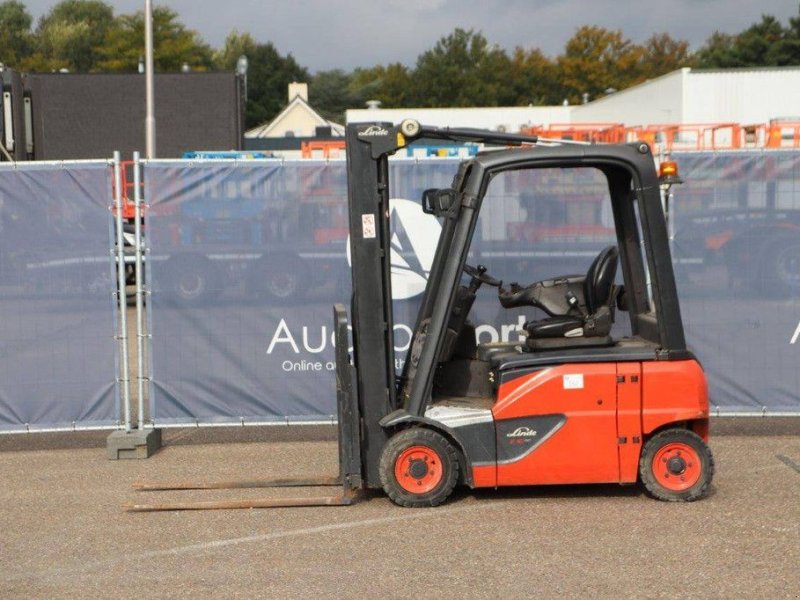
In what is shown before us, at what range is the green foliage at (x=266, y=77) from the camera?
110m

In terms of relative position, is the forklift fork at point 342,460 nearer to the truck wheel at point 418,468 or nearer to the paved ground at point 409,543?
the paved ground at point 409,543

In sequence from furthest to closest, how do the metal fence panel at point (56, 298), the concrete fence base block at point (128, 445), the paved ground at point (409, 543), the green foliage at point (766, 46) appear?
1. the green foliage at point (766, 46)
2. the metal fence panel at point (56, 298)
3. the concrete fence base block at point (128, 445)
4. the paved ground at point (409, 543)

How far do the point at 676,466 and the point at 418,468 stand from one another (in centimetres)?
161

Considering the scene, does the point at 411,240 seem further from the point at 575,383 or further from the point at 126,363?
the point at 575,383

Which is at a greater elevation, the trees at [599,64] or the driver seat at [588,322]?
the trees at [599,64]

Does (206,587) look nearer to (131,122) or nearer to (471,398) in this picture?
(471,398)

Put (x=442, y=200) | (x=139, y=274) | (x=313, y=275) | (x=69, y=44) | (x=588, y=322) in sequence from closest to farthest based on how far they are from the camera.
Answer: (x=442, y=200), (x=588, y=322), (x=139, y=274), (x=313, y=275), (x=69, y=44)

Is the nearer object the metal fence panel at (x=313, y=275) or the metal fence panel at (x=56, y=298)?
the metal fence panel at (x=56, y=298)

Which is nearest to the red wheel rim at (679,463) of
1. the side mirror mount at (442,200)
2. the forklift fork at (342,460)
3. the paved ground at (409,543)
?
the paved ground at (409,543)

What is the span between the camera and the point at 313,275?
9648 millimetres

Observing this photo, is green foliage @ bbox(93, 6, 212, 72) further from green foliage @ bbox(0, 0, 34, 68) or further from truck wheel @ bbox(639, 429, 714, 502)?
truck wheel @ bbox(639, 429, 714, 502)

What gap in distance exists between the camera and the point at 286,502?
7.61 m

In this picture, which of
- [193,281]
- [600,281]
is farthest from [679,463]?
[193,281]

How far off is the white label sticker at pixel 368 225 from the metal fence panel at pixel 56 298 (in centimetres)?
264
